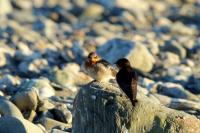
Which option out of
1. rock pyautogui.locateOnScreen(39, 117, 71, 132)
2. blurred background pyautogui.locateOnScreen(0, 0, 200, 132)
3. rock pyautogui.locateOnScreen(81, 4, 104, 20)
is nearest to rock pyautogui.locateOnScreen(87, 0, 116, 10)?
blurred background pyautogui.locateOnScreen(0, 0, 200, 132)

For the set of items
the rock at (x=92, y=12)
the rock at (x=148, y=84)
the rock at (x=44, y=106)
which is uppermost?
the rock at (x=44, y=106)

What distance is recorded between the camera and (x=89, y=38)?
84.2 ft

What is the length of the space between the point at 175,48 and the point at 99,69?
1284cm

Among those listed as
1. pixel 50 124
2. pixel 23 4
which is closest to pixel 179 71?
pixel 50 124

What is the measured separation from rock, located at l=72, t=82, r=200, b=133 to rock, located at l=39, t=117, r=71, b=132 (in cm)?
230

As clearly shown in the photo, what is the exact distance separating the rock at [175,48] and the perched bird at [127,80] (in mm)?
12747

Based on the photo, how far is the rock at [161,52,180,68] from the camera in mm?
21489

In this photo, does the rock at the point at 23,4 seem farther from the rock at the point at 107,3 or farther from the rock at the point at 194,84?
the rock at the point at 194,84

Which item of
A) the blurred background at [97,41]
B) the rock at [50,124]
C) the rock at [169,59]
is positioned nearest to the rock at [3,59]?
the blurred background at [97,41]

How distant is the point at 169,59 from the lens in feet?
72.3

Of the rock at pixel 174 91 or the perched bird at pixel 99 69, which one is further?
the rock at pixel 174 91

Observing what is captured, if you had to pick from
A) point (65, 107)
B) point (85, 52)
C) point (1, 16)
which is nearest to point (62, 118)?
point (65, 107)

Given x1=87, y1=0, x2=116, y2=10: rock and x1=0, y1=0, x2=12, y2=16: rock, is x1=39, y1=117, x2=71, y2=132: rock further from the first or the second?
x1=87, y1=0, x2=116, y2=10: rock

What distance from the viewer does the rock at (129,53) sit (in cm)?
1923
